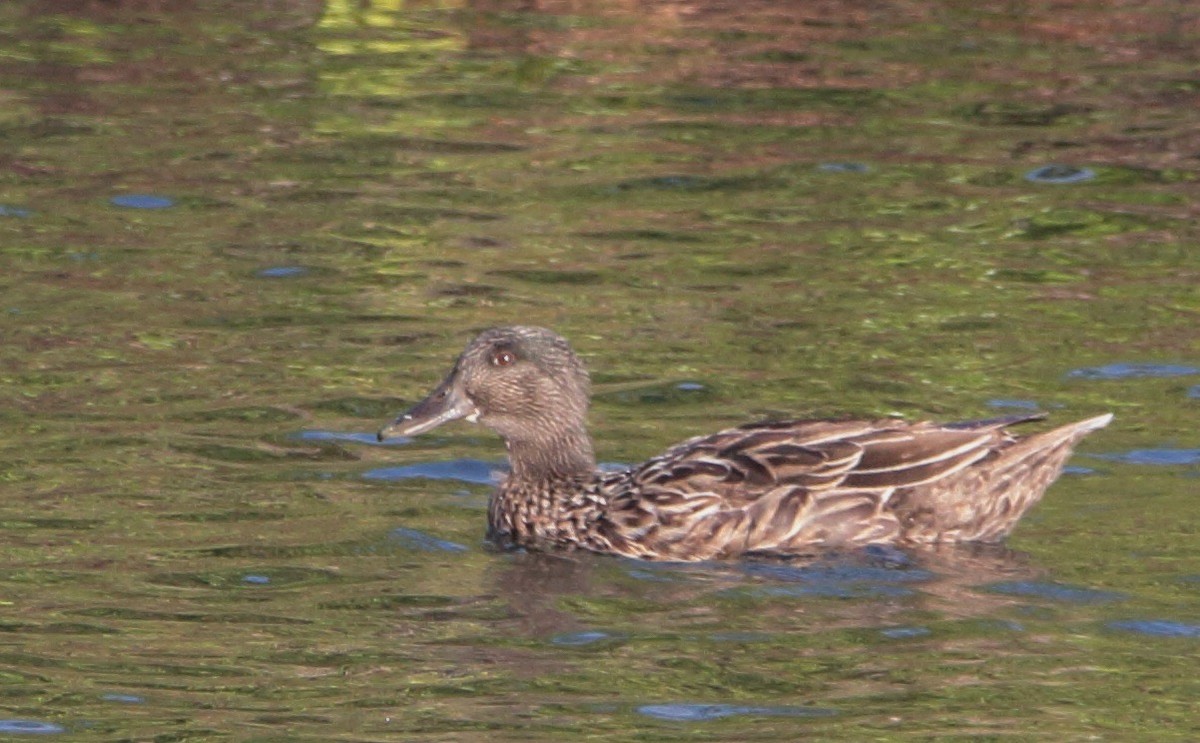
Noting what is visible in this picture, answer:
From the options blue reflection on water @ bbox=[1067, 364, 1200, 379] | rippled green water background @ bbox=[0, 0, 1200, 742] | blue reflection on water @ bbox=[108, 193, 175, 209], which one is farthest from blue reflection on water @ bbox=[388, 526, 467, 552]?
blue reflection on water @ bbox=[108, 193, 175, 209]

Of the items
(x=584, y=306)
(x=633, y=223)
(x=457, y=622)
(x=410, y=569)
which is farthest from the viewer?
(x=633, y=223)

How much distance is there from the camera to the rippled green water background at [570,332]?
8.91 meters

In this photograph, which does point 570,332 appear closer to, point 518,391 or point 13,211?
point 518,391

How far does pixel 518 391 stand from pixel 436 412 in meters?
0.37

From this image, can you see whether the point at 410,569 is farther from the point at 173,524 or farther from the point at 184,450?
the point at 184,450

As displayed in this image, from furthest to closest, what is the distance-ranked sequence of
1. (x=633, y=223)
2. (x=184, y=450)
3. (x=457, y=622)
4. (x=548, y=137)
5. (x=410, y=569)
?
(x=548, y=137)
(x=633, y=223)
(x=184, y=450)
(x=410, y=569)
(x=457, y=622)

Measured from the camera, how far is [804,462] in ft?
34.9

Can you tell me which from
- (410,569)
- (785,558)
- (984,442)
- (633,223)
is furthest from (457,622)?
(633,223)

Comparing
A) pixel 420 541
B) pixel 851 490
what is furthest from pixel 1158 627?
pixel 420 541

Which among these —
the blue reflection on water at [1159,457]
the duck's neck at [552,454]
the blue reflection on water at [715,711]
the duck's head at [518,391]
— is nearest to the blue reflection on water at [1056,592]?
the blue reflection on water at [715,711]

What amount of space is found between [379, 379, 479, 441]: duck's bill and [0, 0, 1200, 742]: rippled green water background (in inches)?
12.9

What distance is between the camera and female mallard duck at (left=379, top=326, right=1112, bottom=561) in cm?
1052

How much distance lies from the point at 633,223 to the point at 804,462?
18.4ft

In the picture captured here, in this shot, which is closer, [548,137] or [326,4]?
[548,137]
